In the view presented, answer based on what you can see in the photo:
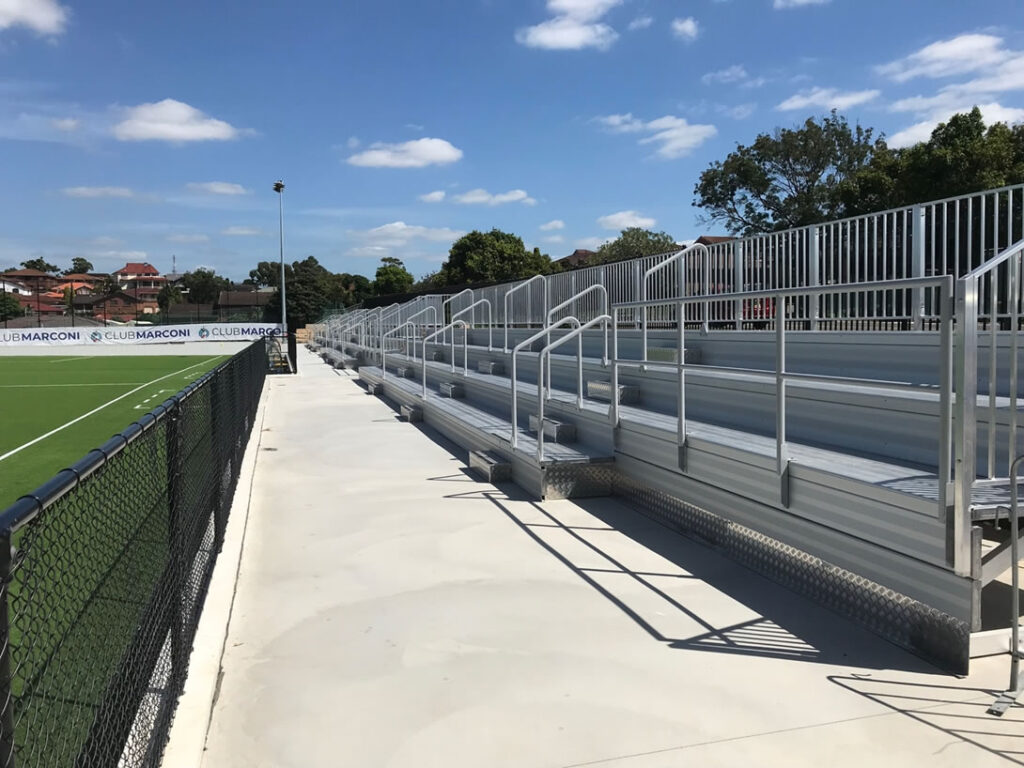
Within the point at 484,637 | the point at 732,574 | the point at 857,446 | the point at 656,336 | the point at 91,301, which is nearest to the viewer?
the point at 484,637

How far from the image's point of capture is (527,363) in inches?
512

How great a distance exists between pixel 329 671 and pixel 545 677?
1.02 metres

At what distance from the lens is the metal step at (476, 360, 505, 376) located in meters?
14.2

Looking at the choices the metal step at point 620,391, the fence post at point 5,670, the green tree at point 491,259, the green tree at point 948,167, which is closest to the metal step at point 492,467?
the metal step at point 620,391

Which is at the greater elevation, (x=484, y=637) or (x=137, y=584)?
(x=137, y=584)

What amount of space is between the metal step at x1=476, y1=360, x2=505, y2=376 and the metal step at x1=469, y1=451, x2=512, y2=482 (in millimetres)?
5382

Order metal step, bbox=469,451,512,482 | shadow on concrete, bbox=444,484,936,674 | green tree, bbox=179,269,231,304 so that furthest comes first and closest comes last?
green tree, bbox=179,269,231,304
metal step, bbox=469,451,512,482
shadow on concrete, bbox=444,484,936,674

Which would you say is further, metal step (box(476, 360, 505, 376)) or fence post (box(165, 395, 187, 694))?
metal step (box(476, 360, 505, 376))

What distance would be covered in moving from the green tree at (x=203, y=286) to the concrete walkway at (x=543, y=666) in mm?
137871

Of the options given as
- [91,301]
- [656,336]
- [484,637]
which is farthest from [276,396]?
[91,301]

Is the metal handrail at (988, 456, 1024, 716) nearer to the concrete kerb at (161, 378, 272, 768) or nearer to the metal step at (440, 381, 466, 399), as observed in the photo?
the concrete kerb at (161, 378, 272, 768)

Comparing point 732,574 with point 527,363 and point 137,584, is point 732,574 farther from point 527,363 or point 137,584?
point 527,363

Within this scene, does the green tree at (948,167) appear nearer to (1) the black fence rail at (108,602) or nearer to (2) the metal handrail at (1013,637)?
(2) the metal handrail at (1013,637)

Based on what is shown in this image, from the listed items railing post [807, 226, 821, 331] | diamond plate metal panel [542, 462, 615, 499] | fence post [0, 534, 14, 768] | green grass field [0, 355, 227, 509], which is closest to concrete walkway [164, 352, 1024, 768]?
diamond plate metal panel [542, 462, 615, 499]
